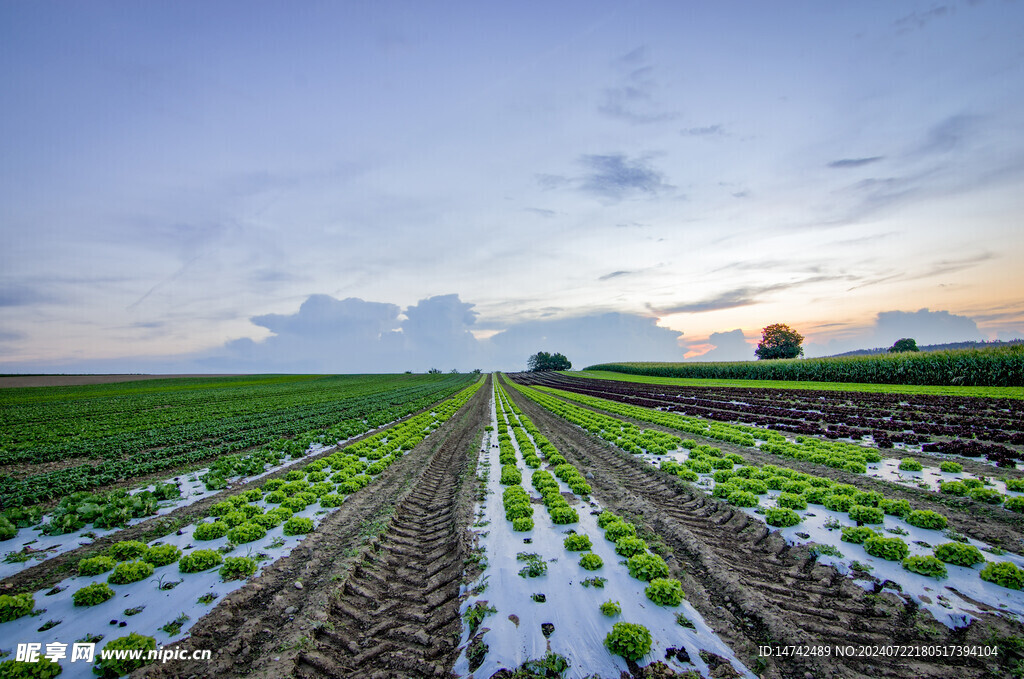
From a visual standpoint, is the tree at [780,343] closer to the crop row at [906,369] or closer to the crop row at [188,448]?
the crop row at [906,369]

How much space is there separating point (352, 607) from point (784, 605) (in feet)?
27.8

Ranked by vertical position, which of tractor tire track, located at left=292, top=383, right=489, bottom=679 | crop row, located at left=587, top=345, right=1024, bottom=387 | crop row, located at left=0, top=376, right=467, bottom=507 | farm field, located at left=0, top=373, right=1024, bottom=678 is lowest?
tractor tire track, located at left=292, top=383, right=489, bottom=679

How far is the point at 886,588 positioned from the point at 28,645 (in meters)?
15.5

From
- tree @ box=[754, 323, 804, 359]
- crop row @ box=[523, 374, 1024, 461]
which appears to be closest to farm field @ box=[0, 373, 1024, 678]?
crop row @ box=[523, 374, 1024, 461]

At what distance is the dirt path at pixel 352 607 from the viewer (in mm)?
6141

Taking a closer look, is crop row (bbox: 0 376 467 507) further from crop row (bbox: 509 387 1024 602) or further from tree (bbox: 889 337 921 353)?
tree (bbox: 889 337 921 353)

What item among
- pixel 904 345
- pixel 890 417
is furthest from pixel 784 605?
pixel 904 345

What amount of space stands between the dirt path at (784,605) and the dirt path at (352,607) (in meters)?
5.20

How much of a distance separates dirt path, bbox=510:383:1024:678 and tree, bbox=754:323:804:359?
125 metres

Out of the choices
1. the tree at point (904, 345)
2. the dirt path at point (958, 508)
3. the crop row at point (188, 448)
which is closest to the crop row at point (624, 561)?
the dirt path at point (958, 508)

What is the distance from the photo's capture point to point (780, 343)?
371ft

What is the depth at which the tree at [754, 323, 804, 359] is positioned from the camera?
369ft

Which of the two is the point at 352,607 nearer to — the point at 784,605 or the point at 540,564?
the point at 540,564


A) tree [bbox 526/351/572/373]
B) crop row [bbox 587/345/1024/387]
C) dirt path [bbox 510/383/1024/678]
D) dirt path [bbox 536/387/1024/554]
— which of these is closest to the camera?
dirt path [bbox 510/383/1024/678]
